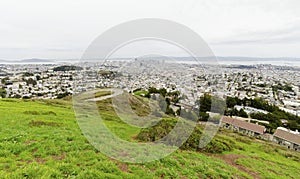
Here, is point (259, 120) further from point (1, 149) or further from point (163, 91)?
point (1, 149)

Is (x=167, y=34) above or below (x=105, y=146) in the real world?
above

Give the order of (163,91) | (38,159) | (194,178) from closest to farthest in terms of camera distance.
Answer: (38,159), (194,178), (163,91)

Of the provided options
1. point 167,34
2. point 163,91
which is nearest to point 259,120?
point 163,91

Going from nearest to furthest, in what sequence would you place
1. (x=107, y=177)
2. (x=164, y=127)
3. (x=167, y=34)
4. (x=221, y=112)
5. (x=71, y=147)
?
(x=107, y=177), (x=71, y=147), (x=167, y=34), (x=164, y=127), (x=221, y=112)

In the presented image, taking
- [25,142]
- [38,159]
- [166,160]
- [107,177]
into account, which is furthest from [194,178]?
[25,142]

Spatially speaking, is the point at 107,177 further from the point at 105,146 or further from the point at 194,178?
the point at 194,178

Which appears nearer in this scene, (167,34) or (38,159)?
(38,159)

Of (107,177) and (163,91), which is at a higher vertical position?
(107,177)

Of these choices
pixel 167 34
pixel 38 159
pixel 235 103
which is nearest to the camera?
pixel 38 159

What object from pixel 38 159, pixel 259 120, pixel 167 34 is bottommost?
pixel 259 120
